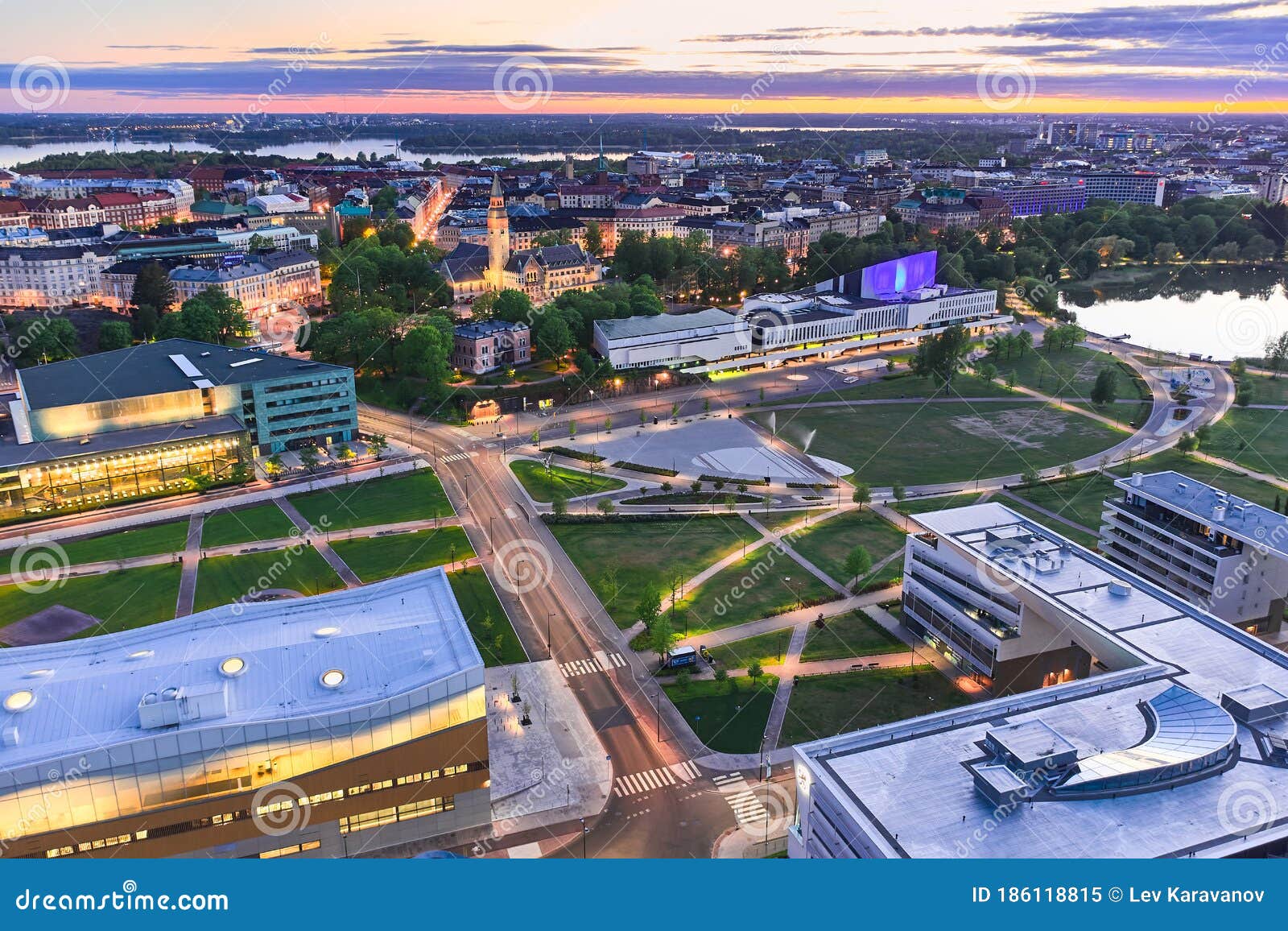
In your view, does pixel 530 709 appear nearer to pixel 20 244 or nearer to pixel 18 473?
pixel 18 473

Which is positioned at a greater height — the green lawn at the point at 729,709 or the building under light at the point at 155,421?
the building under light at the point at 155,421

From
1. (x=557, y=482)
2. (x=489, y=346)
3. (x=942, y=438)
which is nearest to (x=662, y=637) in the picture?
(x=557, y=482)

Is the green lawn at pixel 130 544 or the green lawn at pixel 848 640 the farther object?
the green lawn at pixel 130 544

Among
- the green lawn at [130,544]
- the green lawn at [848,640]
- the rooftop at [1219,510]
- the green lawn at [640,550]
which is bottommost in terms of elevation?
the green lawn at [848,640]

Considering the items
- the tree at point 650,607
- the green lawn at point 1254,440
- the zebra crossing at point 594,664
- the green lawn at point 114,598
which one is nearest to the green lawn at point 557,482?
the tree at point 650,607

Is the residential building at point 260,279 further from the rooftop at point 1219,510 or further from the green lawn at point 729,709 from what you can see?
the rooftop at point 1219,510

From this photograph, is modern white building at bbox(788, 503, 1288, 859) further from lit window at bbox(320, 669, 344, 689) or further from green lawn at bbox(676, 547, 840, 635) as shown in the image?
green lawn at bbox(676, 547, 840, 635)

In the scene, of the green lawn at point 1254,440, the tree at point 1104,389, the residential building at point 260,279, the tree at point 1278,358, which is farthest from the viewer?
the residential building at point 260,279
